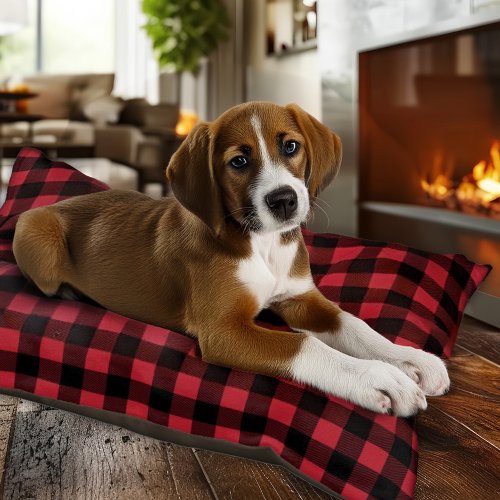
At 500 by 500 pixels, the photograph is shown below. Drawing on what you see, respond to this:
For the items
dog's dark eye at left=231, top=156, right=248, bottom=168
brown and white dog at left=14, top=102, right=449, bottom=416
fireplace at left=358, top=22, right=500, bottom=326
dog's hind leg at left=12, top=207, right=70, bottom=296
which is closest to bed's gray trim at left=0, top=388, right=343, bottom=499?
brown and white dog at left=14, top=102, right=449, bottom=416

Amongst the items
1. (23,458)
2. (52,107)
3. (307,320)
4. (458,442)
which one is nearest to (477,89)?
(307,320)

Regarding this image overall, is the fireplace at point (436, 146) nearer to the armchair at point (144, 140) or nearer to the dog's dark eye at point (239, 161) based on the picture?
the dog's dark eye at point (239, 161)

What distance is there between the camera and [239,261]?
185 cm

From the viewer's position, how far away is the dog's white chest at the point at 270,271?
1852 mm

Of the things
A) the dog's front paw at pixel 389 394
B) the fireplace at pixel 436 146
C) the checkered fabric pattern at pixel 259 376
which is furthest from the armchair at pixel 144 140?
the dog's front paw at pixel 389 394

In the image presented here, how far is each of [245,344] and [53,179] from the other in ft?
4.12

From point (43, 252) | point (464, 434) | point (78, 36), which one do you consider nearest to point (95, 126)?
point (78, 36)

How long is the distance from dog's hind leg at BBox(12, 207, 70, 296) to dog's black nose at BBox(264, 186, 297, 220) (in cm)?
73

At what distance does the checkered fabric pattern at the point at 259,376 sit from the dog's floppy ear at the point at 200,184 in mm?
316

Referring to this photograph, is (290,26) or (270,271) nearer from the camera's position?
(270,271)

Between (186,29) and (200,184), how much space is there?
591cm

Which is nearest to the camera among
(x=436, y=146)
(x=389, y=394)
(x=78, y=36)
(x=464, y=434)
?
(x=389, y=394)

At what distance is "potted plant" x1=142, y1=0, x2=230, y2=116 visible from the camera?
723 cm

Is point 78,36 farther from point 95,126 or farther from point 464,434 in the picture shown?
point 464,434
